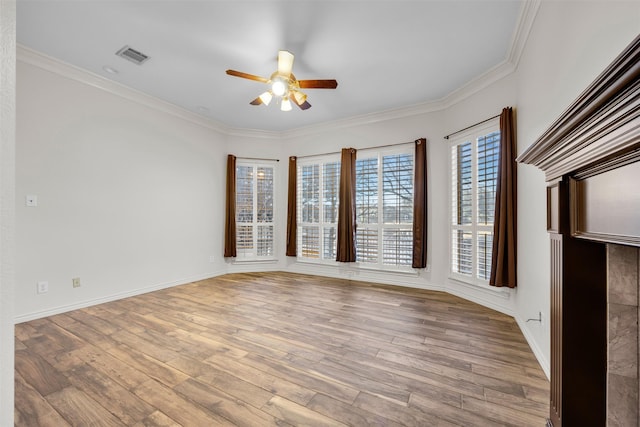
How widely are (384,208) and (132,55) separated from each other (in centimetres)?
389

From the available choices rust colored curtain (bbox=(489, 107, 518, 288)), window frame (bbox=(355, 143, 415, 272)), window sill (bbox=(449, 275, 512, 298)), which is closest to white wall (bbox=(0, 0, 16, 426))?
rust colored curtain (bbox=(489, 107, 518, 288))

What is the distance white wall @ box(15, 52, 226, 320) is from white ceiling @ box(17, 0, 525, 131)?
1.45 ft

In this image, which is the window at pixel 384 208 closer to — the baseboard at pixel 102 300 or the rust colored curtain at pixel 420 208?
the rust colored curtain at pixel 420 208

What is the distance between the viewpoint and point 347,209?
4625mm

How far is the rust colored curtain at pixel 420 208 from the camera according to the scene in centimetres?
403

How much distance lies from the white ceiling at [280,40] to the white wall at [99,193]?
0.44 m

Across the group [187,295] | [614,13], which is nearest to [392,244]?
[187,295]

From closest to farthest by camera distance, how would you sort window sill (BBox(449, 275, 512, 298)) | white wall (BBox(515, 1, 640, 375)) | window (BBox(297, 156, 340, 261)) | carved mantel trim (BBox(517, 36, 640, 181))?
carved mantel trim (BBox(517, 36, 640, 181)) → white wall (BBox(515, 1, 640, 375)) → window sill (BBox(449, 275, 512, 298)) → window (BBox(297, 156, 340, 261))

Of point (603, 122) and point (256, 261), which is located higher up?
point (603, 122)

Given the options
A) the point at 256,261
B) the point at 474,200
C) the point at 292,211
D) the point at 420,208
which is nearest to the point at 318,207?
the point at 292,211

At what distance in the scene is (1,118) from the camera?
2.25 feet

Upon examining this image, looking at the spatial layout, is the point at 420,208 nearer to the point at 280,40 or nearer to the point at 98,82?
the point at 280,40

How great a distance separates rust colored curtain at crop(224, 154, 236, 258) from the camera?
5.10 metres

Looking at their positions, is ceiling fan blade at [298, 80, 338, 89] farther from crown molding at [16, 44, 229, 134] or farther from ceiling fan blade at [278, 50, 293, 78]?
crown molding at [16, 44, 229, 134]
